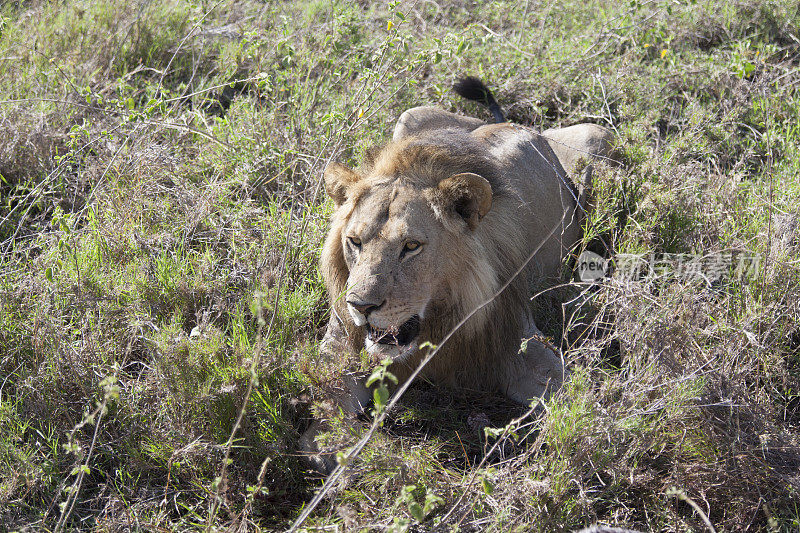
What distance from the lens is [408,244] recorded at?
11.6ft

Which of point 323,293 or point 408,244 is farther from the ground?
point 408,244

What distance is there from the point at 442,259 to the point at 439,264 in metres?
0.03

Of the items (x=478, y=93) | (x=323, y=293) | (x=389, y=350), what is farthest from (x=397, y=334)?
(x=478, y=93)

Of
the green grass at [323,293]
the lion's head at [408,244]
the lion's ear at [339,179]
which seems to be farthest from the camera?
the lion's ear at [339,179]

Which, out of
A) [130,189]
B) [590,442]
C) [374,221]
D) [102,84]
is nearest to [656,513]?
[590,442]

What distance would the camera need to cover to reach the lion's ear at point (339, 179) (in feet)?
12.9

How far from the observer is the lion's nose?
10.8 ft

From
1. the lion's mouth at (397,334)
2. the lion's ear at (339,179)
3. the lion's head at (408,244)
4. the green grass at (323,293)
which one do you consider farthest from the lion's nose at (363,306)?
the lion's ear at (339,179)

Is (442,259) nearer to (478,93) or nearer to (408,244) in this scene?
(408,244)

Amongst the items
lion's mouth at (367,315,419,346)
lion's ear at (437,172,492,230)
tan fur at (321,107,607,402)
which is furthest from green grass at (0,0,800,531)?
lion's ear at (437,172,492,230)

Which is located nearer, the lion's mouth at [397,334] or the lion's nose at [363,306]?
the lion's nose at [363,306]

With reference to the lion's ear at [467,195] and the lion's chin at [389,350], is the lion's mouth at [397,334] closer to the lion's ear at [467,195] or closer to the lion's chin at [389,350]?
the lion's chin at [389,350]

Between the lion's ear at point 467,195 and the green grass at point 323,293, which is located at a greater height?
the lion's ear at point 467,195

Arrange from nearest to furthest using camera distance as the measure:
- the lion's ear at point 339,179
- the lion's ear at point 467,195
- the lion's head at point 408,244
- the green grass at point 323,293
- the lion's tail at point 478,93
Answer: the green grass at point 323,293, the lion's head at point 408,244, the lion's ear at point 467,195, the lion's ear at point 339,179, the lion's tail at point 478,93
